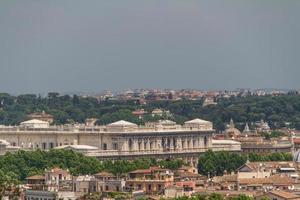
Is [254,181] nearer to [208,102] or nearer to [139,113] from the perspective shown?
[139,113]

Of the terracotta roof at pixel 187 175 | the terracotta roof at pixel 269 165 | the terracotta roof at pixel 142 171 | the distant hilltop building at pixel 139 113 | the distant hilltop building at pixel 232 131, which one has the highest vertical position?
the distant hilltop building at pixel 139 113

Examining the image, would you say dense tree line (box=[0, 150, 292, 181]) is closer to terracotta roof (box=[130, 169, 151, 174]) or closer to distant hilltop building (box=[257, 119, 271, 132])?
terracotta roof (box=[130, 169, 151, 174])

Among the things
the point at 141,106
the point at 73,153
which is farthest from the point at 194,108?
the point at 73,153

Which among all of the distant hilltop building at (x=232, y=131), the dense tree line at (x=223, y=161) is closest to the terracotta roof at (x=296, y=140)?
the distant hilltop building at (x=232, y=131)

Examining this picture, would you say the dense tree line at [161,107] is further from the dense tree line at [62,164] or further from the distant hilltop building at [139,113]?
the dense tree line at [62,164]

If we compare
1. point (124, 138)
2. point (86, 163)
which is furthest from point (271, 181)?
point (124, 138)

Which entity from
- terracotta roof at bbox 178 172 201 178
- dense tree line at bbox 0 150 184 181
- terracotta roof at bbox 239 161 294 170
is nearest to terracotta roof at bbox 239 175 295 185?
terracotta roof at bbox 178 172 201 178
